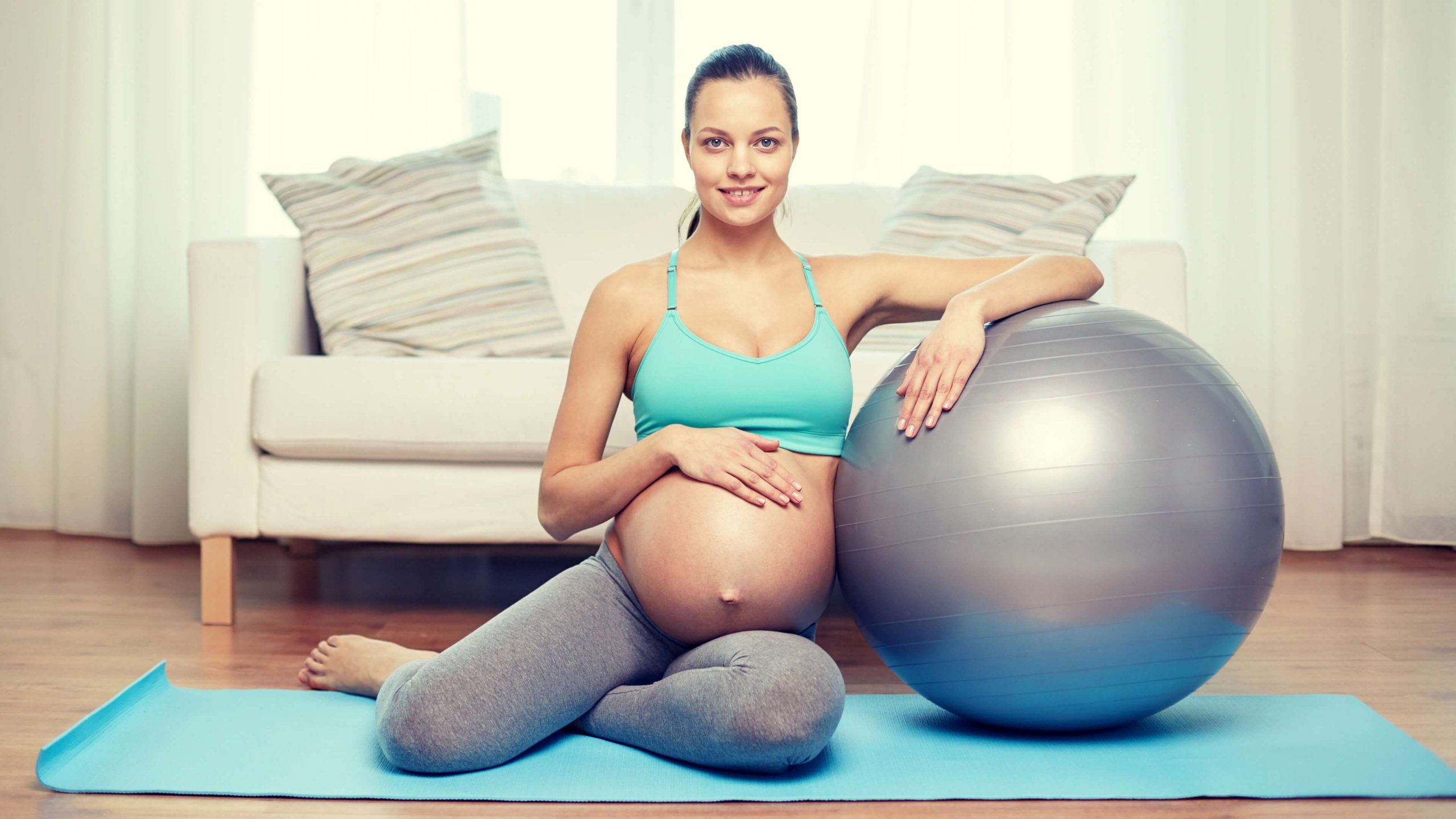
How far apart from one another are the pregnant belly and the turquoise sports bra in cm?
6

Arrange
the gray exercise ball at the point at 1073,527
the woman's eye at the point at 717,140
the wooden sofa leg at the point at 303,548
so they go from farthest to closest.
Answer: the wooden sofa leg at the point at 303,548
the woman's eye at the point at 717,140
the gray exercise ball at the point at 1073,527

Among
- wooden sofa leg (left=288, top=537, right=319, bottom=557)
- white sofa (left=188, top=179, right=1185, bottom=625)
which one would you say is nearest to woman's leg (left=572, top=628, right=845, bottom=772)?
white sofa (left=188, top=179, right=1185, bottom=625)

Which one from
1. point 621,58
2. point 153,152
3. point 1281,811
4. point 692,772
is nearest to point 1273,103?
point 621,58

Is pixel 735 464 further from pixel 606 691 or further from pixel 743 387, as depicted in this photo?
pixel 606 691

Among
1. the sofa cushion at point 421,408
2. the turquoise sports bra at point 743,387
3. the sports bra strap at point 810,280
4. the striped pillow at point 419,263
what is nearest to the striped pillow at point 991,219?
the sofa cushion at point 421,408

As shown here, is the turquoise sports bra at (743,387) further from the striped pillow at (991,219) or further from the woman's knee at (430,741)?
the striped pillow at (991,219)

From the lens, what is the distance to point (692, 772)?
143 cm

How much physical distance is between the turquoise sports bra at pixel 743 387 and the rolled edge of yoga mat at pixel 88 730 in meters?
0.82

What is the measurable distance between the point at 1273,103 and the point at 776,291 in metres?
2.27

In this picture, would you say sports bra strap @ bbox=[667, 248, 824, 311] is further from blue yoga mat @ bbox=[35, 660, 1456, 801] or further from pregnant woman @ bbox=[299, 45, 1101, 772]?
blue yoga mat @ bbox=[35, 660, 1456, 801]

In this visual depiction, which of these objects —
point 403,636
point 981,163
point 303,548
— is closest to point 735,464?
point 403,636

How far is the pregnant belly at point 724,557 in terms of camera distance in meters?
1.40

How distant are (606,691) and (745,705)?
0.91 ft

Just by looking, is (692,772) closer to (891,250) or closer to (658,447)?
(658,447)
